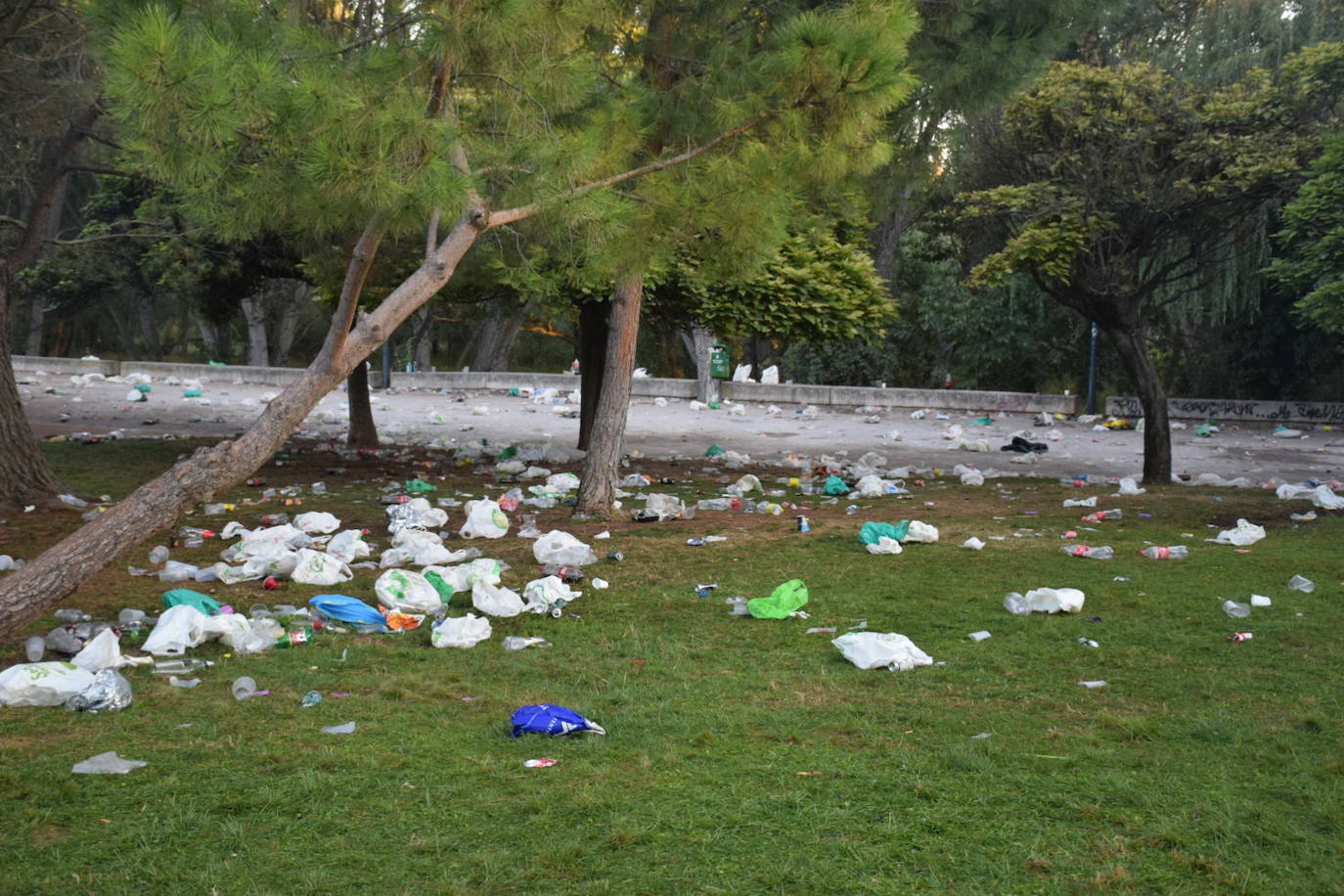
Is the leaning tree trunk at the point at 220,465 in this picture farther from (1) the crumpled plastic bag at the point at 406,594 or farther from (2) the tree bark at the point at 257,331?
(2) the tree bark at the point at 257,331

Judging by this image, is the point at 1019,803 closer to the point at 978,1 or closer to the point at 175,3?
the point at 175,3

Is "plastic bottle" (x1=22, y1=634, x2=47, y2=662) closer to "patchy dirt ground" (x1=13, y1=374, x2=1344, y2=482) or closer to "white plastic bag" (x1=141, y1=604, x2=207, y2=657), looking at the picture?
"white plastic bag" (x1=141, y1=604, x2=207, y2=657)

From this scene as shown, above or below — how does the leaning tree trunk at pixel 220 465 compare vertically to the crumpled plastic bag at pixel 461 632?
above

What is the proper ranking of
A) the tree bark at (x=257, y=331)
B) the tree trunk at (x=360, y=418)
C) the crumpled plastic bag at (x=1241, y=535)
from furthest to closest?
1. the tree bark at (x=257, y=331)
2. the tree trunk at (x=360, y=418)
3. the crumpled plastic bag at (x=1241, y=535)

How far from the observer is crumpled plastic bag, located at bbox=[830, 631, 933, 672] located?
507 cm

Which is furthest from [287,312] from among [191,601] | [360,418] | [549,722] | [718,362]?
[549,722]

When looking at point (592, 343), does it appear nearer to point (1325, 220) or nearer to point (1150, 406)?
point (1150, 406)

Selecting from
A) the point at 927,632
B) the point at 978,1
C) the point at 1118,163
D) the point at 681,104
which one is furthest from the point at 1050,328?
the point at 927,632

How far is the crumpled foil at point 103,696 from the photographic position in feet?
14.4

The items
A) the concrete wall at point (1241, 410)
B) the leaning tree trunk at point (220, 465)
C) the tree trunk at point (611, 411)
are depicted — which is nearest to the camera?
the leaning tree trunk at point (220, 465)

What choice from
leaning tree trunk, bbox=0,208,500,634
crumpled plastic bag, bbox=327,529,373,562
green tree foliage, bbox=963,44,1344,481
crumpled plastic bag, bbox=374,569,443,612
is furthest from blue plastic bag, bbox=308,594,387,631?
green tree foliage, bbox=963,44,1344,481

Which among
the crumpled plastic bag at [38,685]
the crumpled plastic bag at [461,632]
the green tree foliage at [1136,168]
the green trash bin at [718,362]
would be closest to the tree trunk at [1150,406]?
the green tree foliage at [1136,168]

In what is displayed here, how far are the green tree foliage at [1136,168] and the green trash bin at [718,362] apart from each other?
11.6 metres

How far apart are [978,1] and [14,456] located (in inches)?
299
